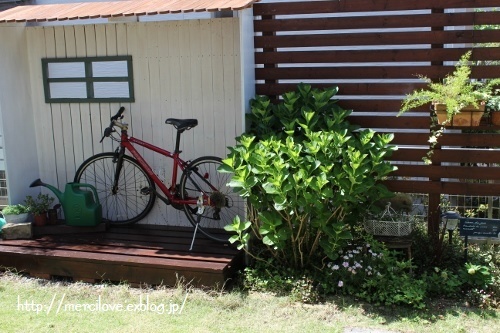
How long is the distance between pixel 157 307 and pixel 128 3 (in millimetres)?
2980

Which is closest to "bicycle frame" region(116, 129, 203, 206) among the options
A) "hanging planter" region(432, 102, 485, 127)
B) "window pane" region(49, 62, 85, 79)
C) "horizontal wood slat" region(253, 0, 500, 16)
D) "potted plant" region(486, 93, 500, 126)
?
"window pane" region(49, 62, 85, 79)

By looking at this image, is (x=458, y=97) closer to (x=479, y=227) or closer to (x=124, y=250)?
(x=479, y=227)

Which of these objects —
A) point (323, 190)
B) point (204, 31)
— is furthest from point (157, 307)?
point (204, 31)

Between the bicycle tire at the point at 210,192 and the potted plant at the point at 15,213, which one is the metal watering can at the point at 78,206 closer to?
the potted plant at the point at 15,213

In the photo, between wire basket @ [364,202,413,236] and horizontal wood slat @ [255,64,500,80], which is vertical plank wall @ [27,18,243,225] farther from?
wire basket @ [364,202,413,236]

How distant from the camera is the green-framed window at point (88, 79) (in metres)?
6.00

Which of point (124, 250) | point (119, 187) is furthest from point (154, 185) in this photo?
point (124, 250)

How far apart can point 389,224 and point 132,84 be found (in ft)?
10.0

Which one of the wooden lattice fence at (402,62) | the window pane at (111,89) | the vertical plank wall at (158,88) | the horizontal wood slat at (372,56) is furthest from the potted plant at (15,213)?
the horizontal wood slat at (372,56)

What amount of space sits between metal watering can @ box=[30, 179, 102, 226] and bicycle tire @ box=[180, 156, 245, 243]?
1002 millimetres

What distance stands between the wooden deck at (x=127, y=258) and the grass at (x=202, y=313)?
0.13 metres

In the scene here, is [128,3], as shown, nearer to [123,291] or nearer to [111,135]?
[111,135]

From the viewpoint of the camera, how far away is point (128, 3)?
5.53 meters

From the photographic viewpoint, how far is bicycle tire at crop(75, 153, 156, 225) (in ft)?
20.2
